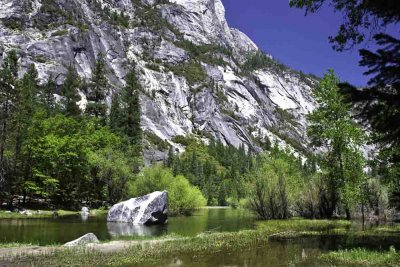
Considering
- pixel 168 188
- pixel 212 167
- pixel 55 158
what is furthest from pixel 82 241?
pixel 212 167

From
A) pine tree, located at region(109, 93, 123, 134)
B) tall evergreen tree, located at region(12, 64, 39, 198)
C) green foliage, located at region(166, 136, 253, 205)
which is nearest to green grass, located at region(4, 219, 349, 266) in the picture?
tall evergreen tree, located at region(12, 64, 39, 198)

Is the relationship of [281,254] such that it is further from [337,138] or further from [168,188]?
[168,188]

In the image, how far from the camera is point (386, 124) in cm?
650

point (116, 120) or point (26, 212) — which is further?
point (116, 120)

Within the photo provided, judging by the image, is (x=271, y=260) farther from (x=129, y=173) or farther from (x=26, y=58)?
(x=26, y=58)

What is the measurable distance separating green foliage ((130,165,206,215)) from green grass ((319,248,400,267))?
42337 mm

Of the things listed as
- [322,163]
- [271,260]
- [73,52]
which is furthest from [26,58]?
[271,260]

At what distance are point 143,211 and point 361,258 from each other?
3225 cm

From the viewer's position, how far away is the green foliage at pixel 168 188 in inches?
2354

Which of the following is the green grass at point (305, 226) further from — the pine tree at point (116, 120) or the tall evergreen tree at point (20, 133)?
the pine tree at point (116, 120)

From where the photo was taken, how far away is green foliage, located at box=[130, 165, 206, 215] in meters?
59.8

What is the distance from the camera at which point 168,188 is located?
196 feet

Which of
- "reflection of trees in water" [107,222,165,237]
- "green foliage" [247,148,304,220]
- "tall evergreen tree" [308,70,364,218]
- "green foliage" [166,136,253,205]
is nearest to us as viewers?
"reflection of trees in water" [107,222,165,237]

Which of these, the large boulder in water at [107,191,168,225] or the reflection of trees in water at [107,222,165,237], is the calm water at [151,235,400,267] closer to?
the reflection of trees in water at [107,222,165,237]
